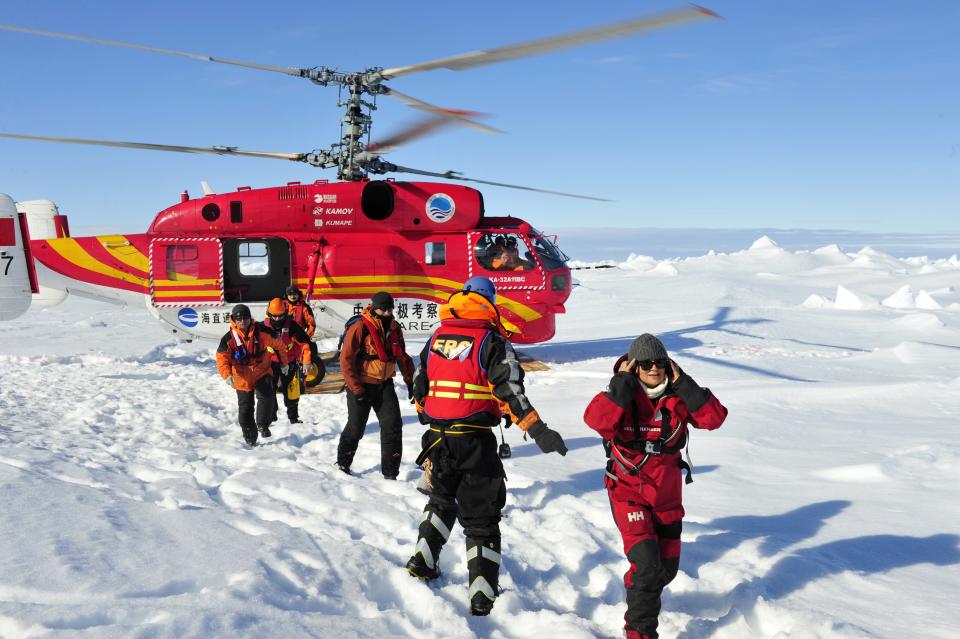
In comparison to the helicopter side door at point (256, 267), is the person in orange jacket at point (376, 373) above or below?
below

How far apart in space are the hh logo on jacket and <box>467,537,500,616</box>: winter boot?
1028 millimetres

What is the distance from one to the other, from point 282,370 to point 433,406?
4.80 metres

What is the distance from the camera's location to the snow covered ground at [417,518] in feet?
9.94

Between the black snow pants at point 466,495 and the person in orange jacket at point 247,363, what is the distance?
3.82 metres

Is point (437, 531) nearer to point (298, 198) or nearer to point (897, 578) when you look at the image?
point (897, 578)

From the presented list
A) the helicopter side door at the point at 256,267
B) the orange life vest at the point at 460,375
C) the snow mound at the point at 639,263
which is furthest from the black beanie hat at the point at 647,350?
the snow mound at the point at 639,263

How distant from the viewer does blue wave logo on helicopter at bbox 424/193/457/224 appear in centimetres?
1134

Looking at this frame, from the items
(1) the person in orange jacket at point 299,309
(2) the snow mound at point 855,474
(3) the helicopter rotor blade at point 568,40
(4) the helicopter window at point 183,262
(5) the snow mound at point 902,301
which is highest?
(3) the helicopter rotor blade at point 568,40

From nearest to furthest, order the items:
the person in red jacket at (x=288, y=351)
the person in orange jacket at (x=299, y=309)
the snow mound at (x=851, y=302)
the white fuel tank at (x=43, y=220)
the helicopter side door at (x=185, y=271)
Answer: the person in red jacket at (x=288, y=351) < the person in orange jacket at (x=299, y=309) < the helicopter side door at (x=185, y=271) < the white fuel tank at (x=43, y=220) < the snow mound at (x=851, y=302)

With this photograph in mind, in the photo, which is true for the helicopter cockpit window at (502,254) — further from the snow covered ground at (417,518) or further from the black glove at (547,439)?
the black glove at (547,439)

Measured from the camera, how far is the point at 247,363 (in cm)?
702

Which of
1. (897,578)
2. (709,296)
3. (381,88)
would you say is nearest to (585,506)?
(897,578)

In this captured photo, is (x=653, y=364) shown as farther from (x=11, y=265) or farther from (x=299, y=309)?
(x=11, y=265)

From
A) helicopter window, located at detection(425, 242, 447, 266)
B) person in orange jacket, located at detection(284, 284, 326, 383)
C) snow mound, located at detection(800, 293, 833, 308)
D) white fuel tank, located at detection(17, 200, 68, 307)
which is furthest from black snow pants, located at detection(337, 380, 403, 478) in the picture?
snow mound, located at detection(800, 293, 833, 308)
